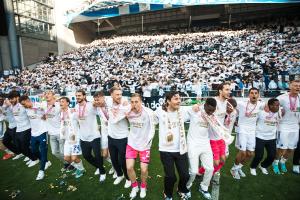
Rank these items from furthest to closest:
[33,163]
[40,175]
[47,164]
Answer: [33,163]
[47,164]
[40,175]

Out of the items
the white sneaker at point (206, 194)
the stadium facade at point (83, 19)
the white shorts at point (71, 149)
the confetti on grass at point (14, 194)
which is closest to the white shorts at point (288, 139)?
the white sneaker at point (206, 194)

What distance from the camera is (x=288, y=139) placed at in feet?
20.2

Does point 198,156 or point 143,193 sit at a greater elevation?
point 198,156

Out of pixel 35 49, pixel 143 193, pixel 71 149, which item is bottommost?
pixel 143 193

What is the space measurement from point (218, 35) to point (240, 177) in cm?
2725

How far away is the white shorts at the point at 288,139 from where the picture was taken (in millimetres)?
6127

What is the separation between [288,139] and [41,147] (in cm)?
650

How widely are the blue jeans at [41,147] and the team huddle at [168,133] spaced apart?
0.08ft

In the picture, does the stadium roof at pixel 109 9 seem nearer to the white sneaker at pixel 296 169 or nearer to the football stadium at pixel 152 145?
the football stadium at pixel 152 145

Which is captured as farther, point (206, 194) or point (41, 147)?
point (41, 147)

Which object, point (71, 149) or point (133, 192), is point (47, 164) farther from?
point (133, 192)

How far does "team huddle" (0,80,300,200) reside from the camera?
4.92m

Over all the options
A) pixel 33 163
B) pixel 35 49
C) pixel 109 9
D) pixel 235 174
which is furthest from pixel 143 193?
pixel 35 49

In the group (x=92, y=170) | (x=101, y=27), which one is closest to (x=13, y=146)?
(x=92, y=170)
